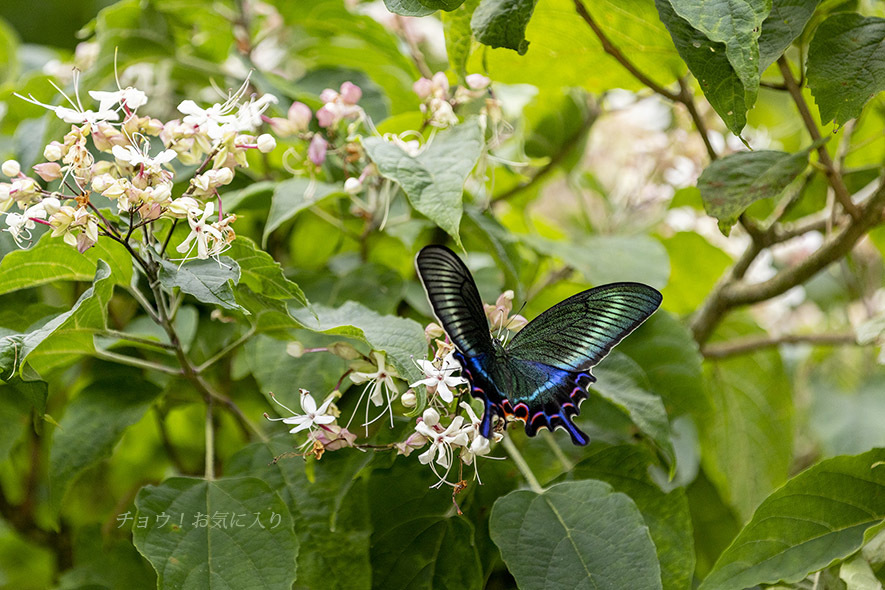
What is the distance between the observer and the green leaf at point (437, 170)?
552 mm

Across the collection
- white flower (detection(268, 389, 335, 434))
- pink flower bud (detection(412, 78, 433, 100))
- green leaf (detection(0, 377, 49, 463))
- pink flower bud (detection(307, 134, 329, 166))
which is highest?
pink flower bud (detection(412, 78, 433, 100))

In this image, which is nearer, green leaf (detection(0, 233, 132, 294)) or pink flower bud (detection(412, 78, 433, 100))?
green leaf (detection(0, 233, 132, 294))

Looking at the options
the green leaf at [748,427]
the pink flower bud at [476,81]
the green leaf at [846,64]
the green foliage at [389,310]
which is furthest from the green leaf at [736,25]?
the green leaf at [748,427]

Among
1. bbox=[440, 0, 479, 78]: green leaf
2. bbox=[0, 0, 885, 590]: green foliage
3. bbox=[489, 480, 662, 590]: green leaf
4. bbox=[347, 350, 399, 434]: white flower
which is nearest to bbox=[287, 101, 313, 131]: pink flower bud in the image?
bbox=[0, 0, 885, 590]: green foliage

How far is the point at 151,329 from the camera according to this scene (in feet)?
Result: 2.34

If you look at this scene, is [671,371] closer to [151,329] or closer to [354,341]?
[354,341]

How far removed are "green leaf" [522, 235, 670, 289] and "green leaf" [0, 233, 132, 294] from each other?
0.39 meters

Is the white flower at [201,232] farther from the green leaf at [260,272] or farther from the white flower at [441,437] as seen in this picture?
the white flower at [441,437]

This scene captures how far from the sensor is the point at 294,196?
0.68 metres

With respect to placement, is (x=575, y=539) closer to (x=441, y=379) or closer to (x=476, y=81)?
(x=441, y=379)

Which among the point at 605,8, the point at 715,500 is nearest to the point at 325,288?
the point at 605,8

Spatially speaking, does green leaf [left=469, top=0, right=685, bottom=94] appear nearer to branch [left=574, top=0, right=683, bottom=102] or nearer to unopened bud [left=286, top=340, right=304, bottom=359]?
branch [left=574, top=0, right=683, bottom=102]

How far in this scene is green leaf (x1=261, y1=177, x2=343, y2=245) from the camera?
65 centimetres

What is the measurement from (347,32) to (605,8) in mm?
363
